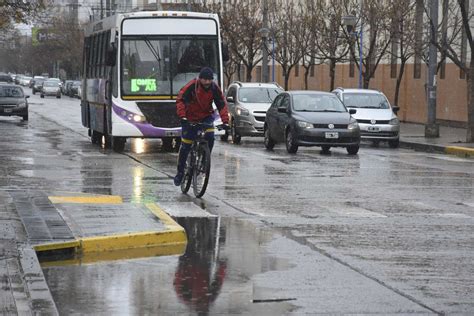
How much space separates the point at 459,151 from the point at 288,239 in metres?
18.1

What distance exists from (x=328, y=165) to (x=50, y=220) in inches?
461

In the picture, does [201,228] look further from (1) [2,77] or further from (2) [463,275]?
(1) [2,77]

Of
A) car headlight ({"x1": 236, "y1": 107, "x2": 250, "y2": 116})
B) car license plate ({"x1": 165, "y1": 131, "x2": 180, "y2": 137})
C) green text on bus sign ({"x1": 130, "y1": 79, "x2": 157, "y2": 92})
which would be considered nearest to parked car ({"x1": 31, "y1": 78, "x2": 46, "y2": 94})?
car headlight ({"x1": 236, "y1": 107, "x2": 250, "y2": 116})

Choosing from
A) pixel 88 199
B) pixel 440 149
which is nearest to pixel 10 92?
pixel 440 149

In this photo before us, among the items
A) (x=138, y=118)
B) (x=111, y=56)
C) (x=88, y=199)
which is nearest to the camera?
(x=88, y=199)

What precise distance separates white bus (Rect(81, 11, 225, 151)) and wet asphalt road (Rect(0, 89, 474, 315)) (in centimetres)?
275

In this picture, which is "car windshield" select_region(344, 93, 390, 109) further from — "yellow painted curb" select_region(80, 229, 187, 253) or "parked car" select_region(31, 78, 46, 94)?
"parked car" select_region(31, 78, 46, 94)

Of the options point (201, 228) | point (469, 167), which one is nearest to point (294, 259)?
point (201, 228)

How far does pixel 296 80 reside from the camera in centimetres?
6862

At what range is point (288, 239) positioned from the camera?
12.3 meters

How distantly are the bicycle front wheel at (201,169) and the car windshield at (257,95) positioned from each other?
17.7 meters

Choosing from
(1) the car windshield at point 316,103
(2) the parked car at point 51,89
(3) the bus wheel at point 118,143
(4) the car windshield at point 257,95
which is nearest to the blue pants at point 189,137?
(3) the bus wheel at point 118,143

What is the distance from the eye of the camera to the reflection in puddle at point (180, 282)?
8.54m

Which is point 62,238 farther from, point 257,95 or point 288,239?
point 257,95
